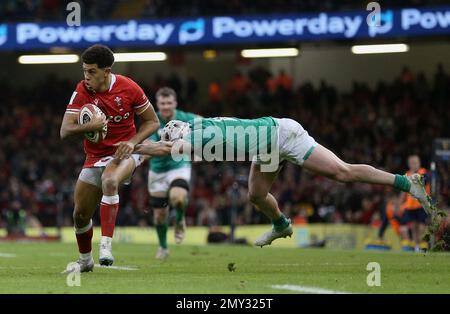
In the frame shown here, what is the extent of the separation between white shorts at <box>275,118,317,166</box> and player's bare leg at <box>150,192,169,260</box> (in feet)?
13.9

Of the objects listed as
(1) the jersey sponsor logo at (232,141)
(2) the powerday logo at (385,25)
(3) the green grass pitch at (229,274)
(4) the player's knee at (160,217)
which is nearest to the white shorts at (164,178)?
(4) the player's knee at (160,217)

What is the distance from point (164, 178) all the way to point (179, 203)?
611mm

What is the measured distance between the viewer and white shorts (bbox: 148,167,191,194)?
48.9 ft

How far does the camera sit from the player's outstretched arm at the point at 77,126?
972 centimetres

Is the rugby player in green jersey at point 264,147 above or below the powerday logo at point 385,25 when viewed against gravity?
below

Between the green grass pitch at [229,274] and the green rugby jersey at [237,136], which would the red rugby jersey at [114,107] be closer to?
the green rugby jersey at [237,136]

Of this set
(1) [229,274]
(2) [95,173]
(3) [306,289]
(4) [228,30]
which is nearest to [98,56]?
(2) [95,173]

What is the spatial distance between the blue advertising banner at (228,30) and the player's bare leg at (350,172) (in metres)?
14.4

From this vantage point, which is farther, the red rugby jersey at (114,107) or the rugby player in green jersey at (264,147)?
the red rugby jersey at (114,107)

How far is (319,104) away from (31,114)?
9.64m

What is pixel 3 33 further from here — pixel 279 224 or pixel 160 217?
pixel 279 224

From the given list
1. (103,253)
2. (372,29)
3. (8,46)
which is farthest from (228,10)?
(103,253)

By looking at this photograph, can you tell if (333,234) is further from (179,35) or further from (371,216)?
(179,35)

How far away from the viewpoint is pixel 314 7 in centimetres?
2592
